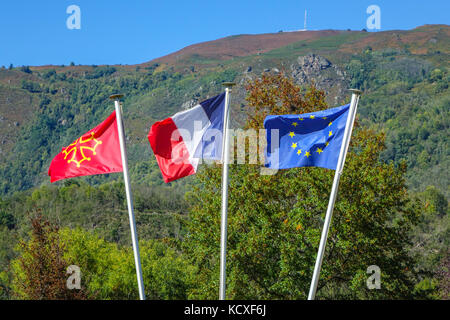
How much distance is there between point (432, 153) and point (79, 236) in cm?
13273

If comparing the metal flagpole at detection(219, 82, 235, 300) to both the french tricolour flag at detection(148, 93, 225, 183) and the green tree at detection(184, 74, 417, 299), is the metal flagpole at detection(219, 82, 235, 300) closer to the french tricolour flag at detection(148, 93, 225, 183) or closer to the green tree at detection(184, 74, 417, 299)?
the french tricolour flag at detection(148, 93, 225, 183)

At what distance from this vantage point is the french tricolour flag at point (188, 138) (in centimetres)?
1164

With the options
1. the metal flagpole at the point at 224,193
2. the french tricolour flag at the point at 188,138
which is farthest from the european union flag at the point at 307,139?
the french tricolour flag at the point at 188,138

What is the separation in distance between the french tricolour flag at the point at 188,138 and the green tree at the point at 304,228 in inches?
304

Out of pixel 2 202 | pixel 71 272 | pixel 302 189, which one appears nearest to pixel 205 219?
pixel 302 189

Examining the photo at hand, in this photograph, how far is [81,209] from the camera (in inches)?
3895

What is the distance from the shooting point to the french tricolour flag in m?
11.6

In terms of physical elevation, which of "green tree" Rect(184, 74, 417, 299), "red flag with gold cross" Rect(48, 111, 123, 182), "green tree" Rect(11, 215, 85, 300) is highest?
"red flag with gold cross" Rect(48, 111, 123, 182)

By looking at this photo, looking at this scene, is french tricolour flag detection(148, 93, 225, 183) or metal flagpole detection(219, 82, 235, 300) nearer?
metal flagpole detection(219, 82, 235, 300)

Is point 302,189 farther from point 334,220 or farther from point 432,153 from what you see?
point 432,153

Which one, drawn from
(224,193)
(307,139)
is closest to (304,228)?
(307,139)

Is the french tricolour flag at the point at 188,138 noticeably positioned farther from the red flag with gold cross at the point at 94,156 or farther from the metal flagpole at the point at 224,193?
the red flag with gold cross at the point at 94,156

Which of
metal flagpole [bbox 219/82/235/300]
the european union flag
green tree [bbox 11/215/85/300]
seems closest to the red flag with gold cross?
metal flagpole [bbox 219/82/235/300]

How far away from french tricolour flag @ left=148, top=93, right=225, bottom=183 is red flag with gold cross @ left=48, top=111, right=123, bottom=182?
0.88 m
